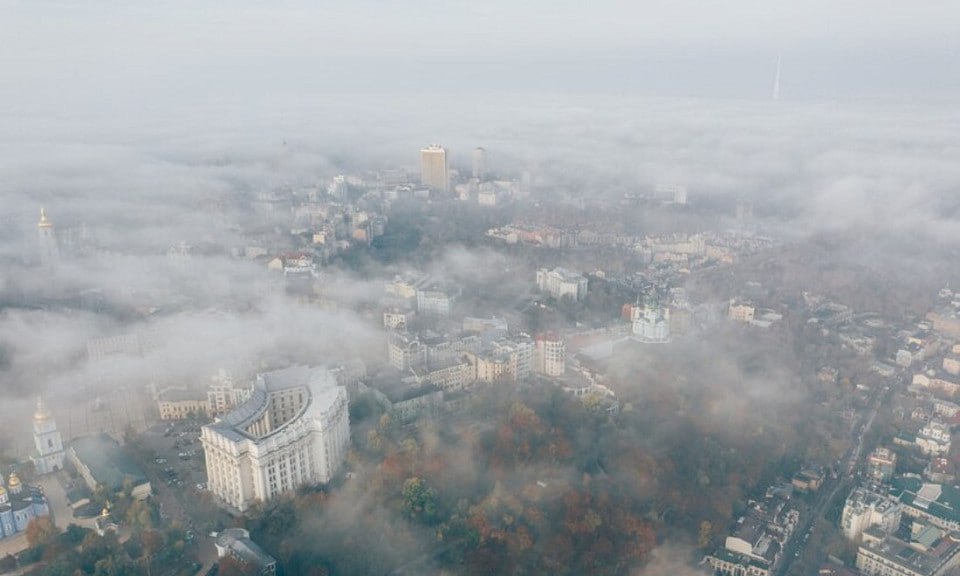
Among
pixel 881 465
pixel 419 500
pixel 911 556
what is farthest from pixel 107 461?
pixel 881 465

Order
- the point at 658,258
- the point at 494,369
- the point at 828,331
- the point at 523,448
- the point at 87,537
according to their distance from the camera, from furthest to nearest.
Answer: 1. the point at 658,258
2. the point at 828,331
3. the point at 494,369
4. the point at 523,448
5. the point at 87,537

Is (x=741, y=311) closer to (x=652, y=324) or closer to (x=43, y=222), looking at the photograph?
(x=652, y=324)

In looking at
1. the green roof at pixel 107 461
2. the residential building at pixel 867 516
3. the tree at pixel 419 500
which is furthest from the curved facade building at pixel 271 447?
the residential building at pixel 867 516

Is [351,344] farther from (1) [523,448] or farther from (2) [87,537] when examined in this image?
(2) [87,537]

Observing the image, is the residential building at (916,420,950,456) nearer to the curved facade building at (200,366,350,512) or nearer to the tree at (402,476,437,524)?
the tree at (402,476,437,524)

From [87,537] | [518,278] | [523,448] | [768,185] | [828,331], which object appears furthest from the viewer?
[768,185]

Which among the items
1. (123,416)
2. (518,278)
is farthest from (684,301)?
(123,416)
